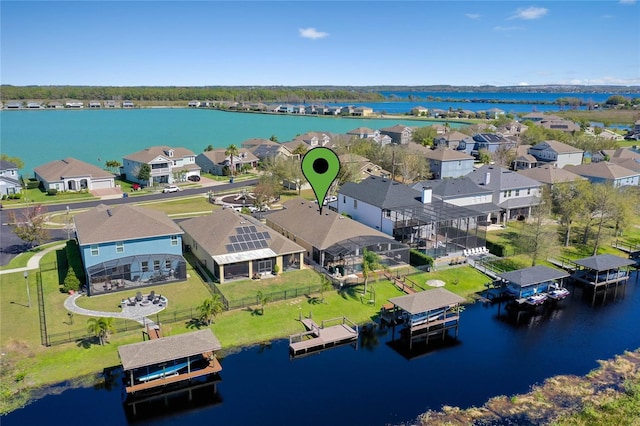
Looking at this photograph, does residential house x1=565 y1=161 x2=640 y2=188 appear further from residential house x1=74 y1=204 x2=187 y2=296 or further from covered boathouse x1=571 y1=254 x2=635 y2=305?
residential house x1=74 y1=204 x2=187 y2=296

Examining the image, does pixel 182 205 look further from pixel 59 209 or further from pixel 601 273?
pixel 601 273

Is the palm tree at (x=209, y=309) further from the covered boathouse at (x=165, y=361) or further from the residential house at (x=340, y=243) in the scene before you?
the residential house at (x=340, y=243)

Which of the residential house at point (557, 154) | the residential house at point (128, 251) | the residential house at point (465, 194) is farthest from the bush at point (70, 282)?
the residential house at point (557, 154)

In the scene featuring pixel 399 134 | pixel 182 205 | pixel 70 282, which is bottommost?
pixel 182 205

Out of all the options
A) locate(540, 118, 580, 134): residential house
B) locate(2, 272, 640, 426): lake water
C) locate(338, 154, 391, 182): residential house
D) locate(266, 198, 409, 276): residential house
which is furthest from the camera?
locate(540, 118, 580, 134): residential house

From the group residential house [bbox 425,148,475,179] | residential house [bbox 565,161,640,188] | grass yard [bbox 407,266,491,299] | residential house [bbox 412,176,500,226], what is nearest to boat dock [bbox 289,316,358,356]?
grass yard [bbox 407,266,491,299]

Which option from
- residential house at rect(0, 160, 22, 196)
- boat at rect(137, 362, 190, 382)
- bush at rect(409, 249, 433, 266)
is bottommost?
boat at rect(137, 362, 190, 382)

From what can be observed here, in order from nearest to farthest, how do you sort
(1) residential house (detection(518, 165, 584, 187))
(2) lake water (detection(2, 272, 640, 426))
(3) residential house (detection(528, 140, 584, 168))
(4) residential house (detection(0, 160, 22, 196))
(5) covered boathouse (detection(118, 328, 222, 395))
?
(2) lake water (detection(2, 272, 640, 426)) < (5) covered boathouse (detection(118, 328, 222, 395)) < (1) residential house (detection(518, 165, 584, 187)) < (4) residential house (detection(0, 160, 22, 196)) < (3) residential house (detection(528, 140, 584, 168))

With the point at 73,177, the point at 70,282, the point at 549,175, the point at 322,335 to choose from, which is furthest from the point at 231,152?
the point at 322,335
